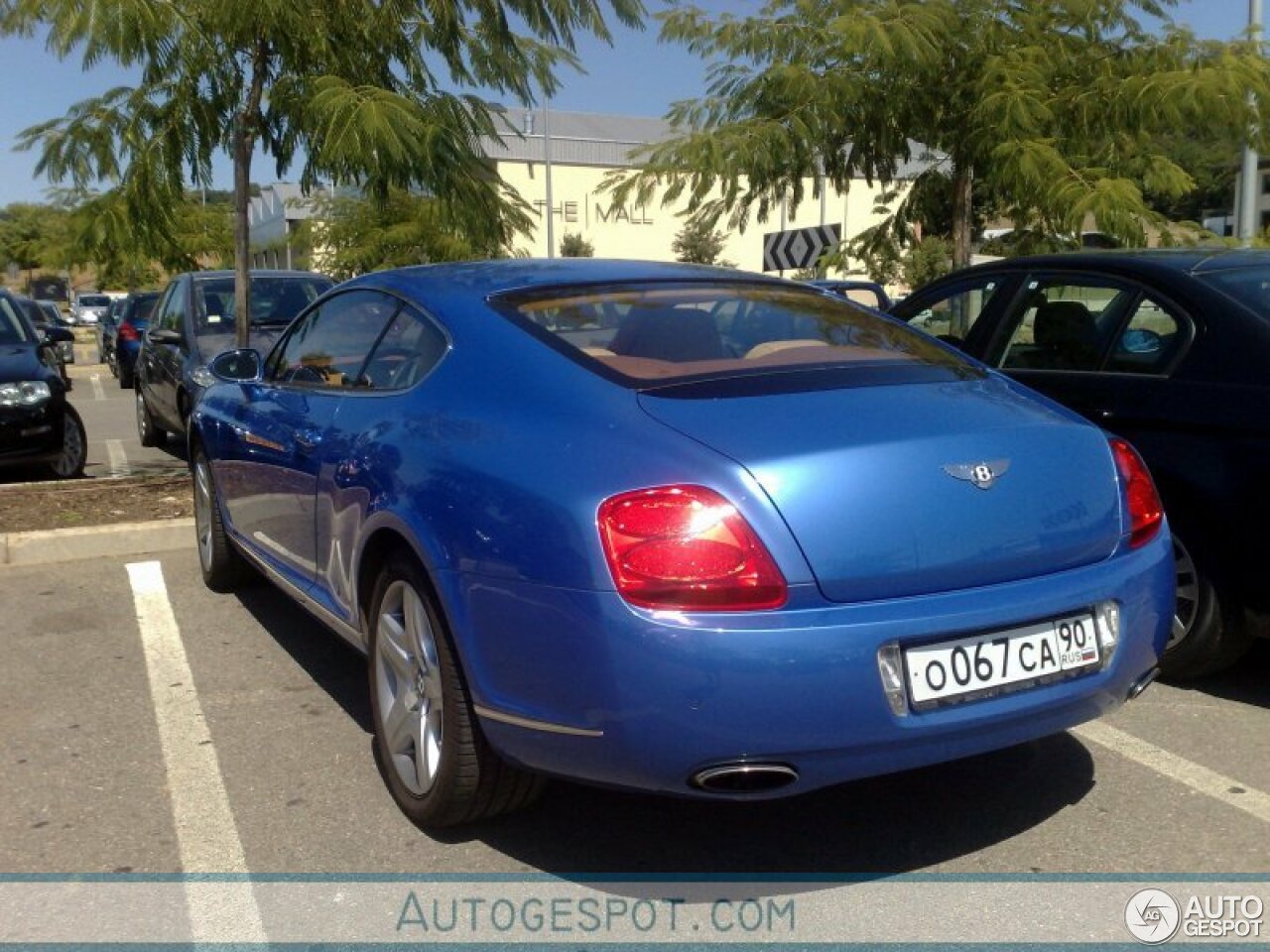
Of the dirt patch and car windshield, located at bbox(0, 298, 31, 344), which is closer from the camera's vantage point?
the dirt patch

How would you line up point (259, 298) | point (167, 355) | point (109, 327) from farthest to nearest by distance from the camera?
point (109, 327) < point (259, 298) < point (167, 355)

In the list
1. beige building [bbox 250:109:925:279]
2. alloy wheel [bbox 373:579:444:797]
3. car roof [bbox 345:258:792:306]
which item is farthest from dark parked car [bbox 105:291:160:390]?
beige building [bbox 250:109:925:279]

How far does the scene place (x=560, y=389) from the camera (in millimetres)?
3082

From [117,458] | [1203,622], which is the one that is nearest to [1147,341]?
[1203,622]

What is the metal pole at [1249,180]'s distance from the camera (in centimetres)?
1057

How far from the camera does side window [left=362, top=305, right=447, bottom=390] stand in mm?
3592

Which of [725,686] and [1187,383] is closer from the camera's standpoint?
[725,686]

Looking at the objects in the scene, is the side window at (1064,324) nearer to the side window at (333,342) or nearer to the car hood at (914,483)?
the car hood at (914,483)

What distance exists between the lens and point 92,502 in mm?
7582

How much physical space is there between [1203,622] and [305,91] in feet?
18.0

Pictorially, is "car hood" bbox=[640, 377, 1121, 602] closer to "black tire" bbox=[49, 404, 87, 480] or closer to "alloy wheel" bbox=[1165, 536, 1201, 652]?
"alloy wheel" bbox=[1165, 536, 1201, 652]

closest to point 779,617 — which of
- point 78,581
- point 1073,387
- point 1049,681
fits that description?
point 1049,681

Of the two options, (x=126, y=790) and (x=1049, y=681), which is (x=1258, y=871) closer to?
(x=1049, y=681)

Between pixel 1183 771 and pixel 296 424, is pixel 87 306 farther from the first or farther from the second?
pixel 1183 771
